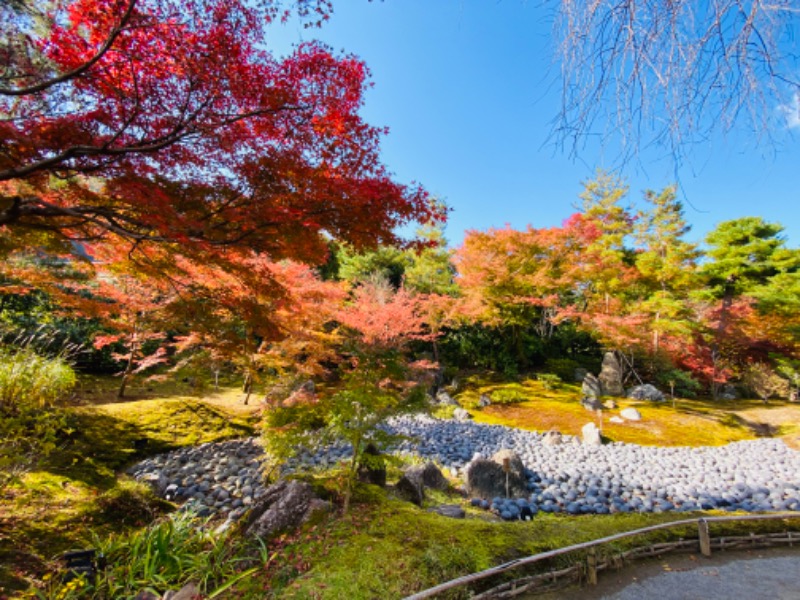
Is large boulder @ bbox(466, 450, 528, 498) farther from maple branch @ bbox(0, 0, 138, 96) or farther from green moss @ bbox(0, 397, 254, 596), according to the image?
maple branch @ bbox(0, 0, 138, 96)

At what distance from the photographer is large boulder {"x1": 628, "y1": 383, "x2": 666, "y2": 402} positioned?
1074cm

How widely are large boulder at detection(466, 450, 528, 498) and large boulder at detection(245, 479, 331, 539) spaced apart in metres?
2.61

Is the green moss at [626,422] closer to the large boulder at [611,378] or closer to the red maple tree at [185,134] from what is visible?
the large boulder at [611,378]

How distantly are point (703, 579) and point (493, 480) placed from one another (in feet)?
8.69

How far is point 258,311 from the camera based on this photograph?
4328 mm

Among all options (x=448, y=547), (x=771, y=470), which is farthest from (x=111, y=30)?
(x=771, y=470)

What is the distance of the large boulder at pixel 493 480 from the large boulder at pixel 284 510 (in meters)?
2.61

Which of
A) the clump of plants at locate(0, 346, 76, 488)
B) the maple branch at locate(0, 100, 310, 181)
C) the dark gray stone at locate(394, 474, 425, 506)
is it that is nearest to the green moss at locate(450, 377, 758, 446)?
the dark gray stone at locate(394, 474, 425, 506)

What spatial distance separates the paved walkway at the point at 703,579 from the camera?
1.95 m

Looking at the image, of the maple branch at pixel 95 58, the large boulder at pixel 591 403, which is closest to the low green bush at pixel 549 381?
the large boulder at pixel 591 403

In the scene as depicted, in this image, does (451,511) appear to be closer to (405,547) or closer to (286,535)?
(405,547)

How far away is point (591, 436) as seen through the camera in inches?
289

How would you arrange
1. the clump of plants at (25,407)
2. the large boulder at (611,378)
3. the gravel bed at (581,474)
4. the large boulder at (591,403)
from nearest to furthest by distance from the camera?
the clump of plants at (25,407)
the gravel bed at (581,474)
the large boulder at (591,403)
the large boulder at (611,378)

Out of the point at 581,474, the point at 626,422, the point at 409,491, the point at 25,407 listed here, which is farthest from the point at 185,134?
the point at 626,422
